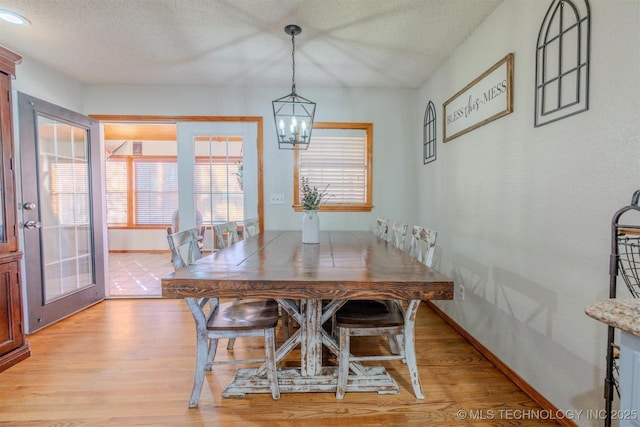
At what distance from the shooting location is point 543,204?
164cm

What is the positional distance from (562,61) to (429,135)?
5.72 ft

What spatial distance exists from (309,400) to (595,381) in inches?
52.9

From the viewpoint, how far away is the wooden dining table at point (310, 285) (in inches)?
52.9

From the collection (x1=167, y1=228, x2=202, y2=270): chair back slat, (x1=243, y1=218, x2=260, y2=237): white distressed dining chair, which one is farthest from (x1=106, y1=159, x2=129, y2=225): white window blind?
(x1=167, y1=228, x2=202, y2=270): chair back slat

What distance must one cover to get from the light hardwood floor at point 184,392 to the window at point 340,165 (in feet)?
5.41

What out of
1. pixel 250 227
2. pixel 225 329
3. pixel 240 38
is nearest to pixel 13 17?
pixel 240 38

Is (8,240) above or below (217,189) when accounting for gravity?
below

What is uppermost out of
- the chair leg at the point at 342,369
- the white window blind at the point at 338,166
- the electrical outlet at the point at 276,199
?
the white window blind at the point at 338,166

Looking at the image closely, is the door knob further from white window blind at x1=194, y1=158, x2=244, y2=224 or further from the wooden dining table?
the wooden dining table

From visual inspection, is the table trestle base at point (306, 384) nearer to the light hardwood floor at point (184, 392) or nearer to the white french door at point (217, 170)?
the light hardwood floor at point (184, 392)

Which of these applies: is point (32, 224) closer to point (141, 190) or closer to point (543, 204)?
point (543, 204)

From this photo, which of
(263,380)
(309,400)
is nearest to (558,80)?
(309,400)

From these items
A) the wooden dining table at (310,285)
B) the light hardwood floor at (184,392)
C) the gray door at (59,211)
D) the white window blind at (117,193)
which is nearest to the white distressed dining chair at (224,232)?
the wooden dining table at (310,285)

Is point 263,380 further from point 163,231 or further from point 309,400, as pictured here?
point 163,231
